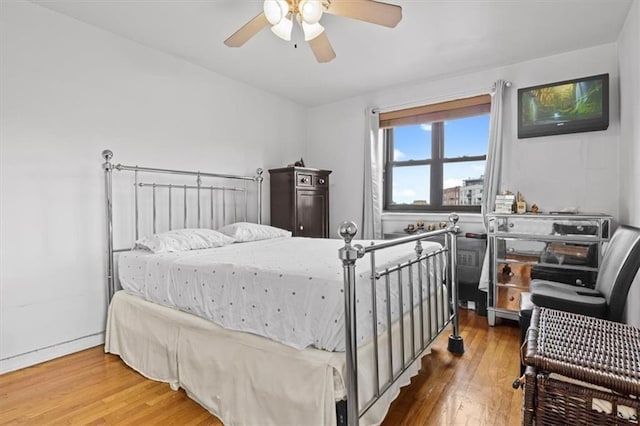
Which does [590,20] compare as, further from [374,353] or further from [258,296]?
[258,296]

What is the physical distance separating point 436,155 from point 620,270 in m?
2.41

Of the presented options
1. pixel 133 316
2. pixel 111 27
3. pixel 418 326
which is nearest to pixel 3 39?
pixel 111 27

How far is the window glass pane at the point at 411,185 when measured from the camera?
4113 millimetres

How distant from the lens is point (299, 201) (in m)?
3.94

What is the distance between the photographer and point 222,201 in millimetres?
3641

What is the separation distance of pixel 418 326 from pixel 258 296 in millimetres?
Answer: 1028

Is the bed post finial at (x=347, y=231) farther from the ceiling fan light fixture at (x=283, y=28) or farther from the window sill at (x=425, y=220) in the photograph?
the window sill at (x=425, y=220)

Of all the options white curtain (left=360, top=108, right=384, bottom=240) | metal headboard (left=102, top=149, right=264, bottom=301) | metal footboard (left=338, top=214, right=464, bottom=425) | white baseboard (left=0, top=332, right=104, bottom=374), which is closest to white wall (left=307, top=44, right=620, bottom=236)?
white curtain (left=360, top=108, right=384, bottom=240)

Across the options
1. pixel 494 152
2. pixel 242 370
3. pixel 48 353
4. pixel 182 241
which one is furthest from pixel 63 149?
pixel 494 152

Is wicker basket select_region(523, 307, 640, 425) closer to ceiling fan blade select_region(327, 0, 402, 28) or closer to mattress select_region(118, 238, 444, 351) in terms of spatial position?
mattress select_region(118, 238, 444, 351)

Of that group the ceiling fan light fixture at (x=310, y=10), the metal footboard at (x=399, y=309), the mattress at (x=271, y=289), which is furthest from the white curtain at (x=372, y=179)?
the ceiling fan light fixture at (x=310, y=10)

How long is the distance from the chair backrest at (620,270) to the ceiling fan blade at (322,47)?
2134 millimetres

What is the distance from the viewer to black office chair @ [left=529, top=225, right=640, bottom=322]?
5.94 feet

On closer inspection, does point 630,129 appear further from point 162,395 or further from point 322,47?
point 162,395
